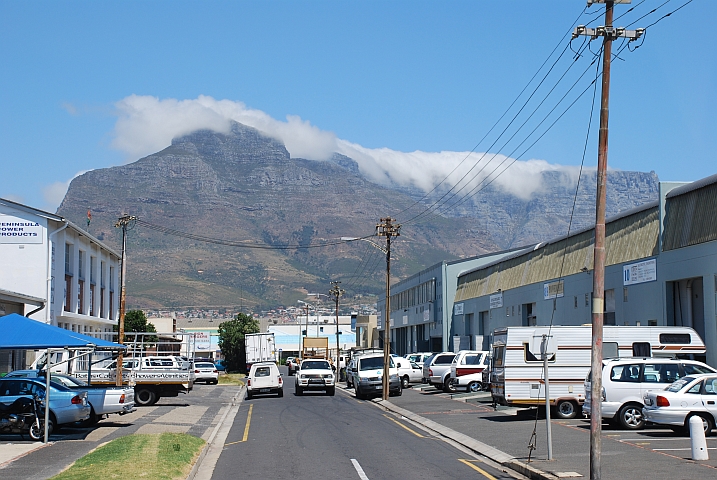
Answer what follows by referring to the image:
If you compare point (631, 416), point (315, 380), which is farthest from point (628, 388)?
point (315, 380)

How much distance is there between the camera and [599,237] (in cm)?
1508

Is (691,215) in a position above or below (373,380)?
above

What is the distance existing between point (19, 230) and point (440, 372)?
23.6 m

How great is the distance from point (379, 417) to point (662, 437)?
11.6 metres

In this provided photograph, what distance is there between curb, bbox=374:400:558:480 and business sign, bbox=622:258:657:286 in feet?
39.1

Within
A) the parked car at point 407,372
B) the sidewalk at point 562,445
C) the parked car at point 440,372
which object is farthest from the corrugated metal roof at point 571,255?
the sidewalk at point 562,445

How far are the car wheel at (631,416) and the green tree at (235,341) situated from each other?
81.9 metres

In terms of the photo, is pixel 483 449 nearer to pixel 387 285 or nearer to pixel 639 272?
pixel 639 272

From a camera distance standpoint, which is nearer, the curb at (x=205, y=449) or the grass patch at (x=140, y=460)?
the grass patch at (x=140, y=460)

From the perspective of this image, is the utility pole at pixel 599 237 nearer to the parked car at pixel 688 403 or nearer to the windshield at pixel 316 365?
the parked car at pixel 688 403

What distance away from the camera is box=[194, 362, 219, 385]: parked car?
2349 inches

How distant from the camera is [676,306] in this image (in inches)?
1337

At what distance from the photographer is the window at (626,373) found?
22.9 m

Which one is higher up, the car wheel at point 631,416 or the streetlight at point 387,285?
the streetlight at point 387,285
